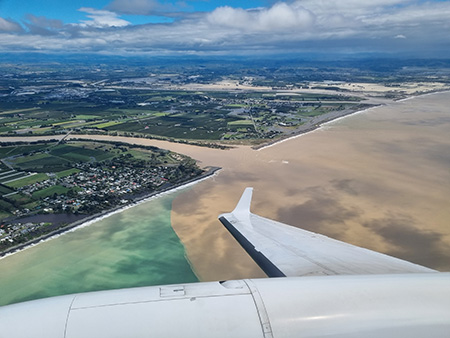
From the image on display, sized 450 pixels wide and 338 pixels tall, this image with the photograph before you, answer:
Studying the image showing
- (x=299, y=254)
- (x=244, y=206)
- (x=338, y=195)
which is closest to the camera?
→ (x=299, y=254)

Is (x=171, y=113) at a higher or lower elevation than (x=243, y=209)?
higher

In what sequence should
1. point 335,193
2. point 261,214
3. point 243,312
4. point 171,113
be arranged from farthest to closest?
1. point 171,113
2. point 335,193
3. point 261,214
4. point 243,312

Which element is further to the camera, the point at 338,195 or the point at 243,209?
the point at 338,195

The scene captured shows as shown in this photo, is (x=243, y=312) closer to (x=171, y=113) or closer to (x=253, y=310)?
(x=253, y=310)

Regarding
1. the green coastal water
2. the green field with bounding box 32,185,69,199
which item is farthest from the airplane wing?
the green field with bounding box 32,185,69,199

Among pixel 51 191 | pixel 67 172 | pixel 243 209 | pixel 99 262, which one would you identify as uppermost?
pixel 243 209

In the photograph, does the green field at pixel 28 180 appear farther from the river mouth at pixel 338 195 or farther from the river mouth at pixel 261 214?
the river mouth at pixel 338 195

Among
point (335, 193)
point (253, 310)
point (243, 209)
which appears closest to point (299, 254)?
point (243, 209)
